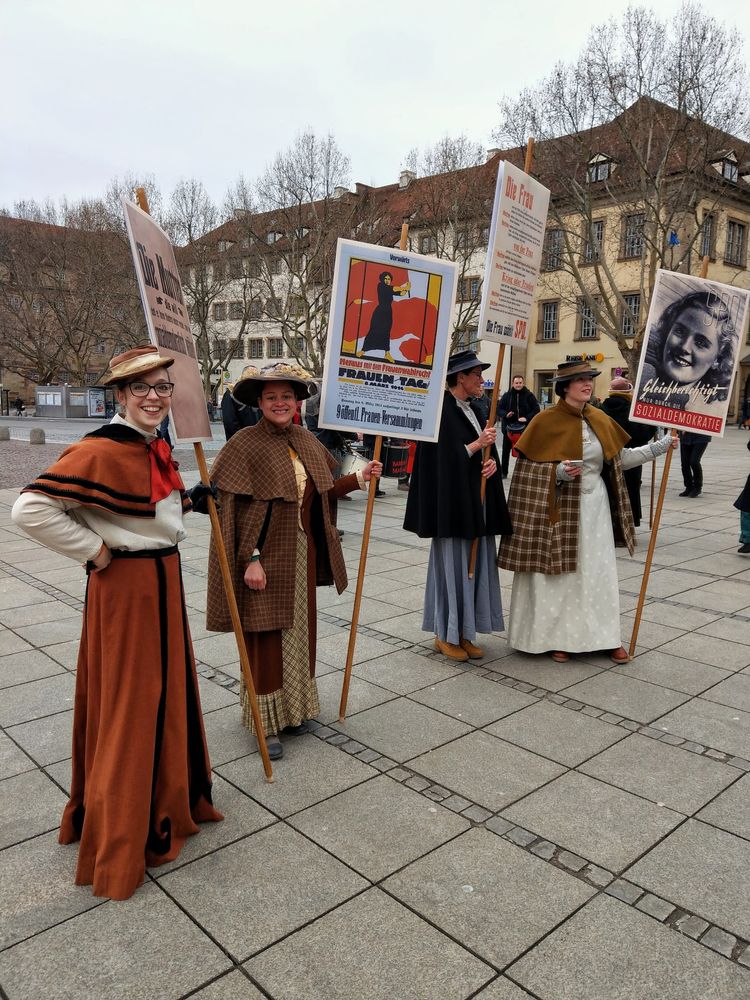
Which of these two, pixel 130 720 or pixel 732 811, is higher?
pixel 130 720

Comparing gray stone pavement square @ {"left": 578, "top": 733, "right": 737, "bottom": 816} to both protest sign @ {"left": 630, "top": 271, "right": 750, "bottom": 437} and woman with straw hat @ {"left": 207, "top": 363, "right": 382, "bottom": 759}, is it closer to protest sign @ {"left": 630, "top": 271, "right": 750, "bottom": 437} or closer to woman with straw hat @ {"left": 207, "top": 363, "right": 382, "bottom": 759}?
woman with straw hat @ {"left": 207, "top": 363, "right": 382, "bottom": 759}

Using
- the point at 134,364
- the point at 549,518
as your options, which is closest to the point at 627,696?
the point at 549,518

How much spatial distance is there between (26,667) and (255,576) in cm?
226

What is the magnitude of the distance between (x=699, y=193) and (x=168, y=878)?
22.6m

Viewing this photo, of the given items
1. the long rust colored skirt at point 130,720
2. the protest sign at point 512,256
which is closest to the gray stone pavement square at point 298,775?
the long rust colored skirt at point 130,720

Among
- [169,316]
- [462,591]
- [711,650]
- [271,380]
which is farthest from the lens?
A: [711,650]

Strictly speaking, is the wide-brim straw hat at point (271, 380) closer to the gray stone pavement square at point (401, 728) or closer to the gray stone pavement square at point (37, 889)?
the gray stone pavement square at point (401, 728)

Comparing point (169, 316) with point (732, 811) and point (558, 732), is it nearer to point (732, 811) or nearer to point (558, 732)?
point (558, 732)

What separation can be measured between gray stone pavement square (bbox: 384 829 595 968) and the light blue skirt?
7.00ft

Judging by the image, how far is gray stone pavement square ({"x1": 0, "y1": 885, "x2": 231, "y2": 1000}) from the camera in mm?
2266

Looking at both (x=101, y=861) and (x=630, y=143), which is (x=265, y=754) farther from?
(x=630, y=143)

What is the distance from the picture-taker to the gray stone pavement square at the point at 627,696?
4.25m

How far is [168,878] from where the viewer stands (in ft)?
9.18

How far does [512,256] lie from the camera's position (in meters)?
4.55
